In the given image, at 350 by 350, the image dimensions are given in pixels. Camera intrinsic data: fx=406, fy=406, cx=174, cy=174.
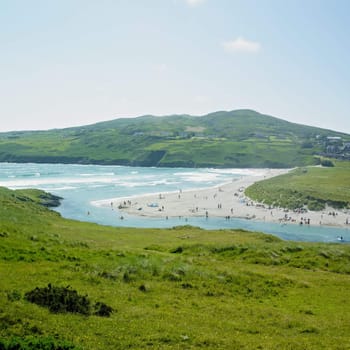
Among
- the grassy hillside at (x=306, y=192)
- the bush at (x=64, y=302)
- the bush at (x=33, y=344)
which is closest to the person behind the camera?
the bush at (x=33, y=344)

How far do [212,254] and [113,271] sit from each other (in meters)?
16.3

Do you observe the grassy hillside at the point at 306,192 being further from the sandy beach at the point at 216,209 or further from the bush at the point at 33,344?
the bush at the point at 33,344

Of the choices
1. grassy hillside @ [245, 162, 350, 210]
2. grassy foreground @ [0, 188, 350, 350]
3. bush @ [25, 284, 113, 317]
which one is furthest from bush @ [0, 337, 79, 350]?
grassy hillside @ [245, 162, 350, 210]

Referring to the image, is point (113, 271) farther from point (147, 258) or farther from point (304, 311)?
point (304, 311)

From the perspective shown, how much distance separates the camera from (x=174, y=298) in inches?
940

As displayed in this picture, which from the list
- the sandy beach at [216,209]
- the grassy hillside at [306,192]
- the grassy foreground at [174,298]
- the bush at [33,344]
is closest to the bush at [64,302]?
the grassy foreground at [174,298]

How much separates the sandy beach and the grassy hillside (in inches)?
177

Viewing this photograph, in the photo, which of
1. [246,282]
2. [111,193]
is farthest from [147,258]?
[111,193]

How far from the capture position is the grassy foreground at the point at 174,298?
17.2m

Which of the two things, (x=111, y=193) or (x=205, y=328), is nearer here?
(x=205, y=328)

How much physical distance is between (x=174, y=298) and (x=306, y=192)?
117m

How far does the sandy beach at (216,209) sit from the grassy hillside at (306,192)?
14.8 feet

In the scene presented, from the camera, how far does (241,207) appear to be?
4796 inches

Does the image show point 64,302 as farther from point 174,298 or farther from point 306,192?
point 306,192
